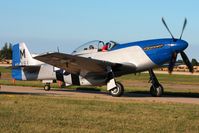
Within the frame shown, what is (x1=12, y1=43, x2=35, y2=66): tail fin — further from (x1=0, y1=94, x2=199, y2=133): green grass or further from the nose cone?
(x1=0, y1=94, x2=199, y2=133): green grass

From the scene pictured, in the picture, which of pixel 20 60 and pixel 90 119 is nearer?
pixel 90 119

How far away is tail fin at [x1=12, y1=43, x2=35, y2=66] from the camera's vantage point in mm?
24328

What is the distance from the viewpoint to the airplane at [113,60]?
61.3ft

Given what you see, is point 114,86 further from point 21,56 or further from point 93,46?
point 21,56

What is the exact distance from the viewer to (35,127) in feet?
27.1

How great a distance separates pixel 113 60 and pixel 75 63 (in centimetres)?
181

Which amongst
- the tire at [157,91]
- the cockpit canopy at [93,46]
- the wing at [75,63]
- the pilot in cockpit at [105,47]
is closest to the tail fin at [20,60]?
the cockpit canopy at [93,46]

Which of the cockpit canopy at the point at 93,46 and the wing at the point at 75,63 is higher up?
the cockpit canopy at the point at 93,46

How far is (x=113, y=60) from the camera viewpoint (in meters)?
19.8

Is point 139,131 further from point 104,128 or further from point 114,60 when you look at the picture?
point 114,60

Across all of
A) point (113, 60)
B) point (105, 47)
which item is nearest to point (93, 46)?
point (105, 47)

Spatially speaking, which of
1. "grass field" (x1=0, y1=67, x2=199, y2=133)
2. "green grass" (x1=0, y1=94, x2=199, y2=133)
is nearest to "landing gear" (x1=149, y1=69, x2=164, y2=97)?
"green grass" (x1=0, y1=94, x2=199, y2=133)

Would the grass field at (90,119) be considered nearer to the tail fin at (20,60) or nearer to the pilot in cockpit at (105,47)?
the pilot in cockpit at (105,47)

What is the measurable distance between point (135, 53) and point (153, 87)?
7.48ft
